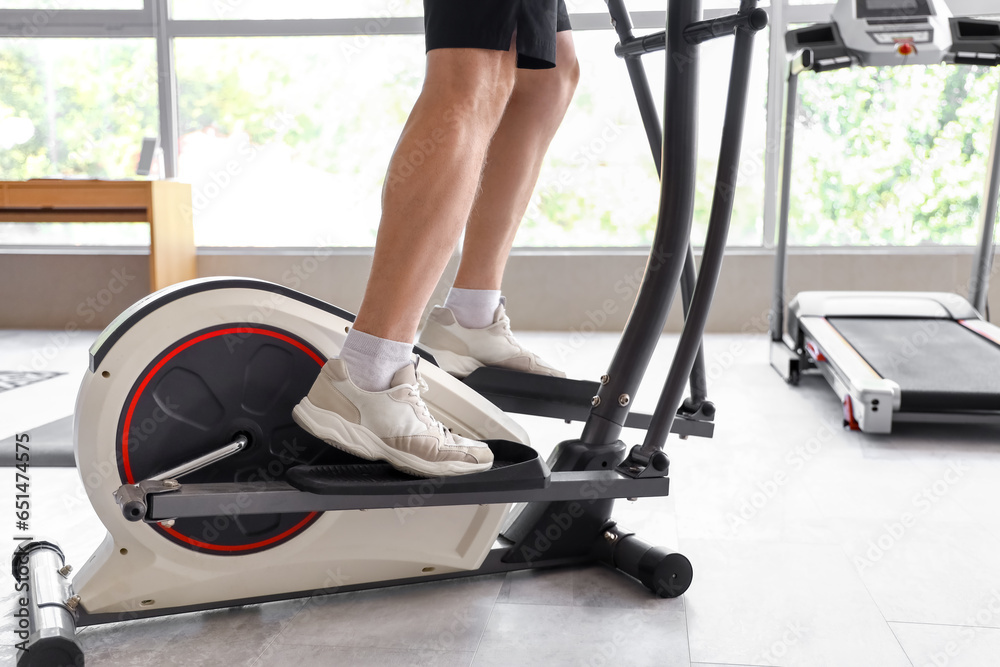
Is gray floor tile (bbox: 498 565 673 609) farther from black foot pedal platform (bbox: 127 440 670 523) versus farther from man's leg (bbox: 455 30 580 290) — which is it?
man's leg (bbox: 455 30 580 290)

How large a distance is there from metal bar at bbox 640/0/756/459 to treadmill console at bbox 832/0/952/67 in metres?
2.07

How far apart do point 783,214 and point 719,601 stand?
2.40 meters

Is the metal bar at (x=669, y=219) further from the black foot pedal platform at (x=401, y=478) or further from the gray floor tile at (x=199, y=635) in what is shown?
the gray floor tile at (x=199, y=635)

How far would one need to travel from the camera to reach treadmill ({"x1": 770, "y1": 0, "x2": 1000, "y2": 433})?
2.29m

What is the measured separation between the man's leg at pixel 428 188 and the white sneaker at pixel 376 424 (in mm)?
79

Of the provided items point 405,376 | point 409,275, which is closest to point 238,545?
point 405,376

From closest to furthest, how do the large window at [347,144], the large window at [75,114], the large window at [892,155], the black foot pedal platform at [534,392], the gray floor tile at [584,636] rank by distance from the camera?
the gray floor tile at [584,636] → the black foot pedal platform at [534,392] → the large window at [892,155] → the large window at [347,144] → the large window at [75,114]

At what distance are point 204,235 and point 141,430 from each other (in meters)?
4.03

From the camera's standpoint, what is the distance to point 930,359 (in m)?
2.66

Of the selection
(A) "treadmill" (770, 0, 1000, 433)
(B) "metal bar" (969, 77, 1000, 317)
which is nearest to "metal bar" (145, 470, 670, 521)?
(A) "treadmill" (770, 0, 1000, 433)

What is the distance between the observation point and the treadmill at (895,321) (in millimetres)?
2295

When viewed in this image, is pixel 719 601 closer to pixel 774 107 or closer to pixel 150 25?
pixel 774 107

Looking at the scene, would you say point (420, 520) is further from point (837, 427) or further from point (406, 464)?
point (837, 427)

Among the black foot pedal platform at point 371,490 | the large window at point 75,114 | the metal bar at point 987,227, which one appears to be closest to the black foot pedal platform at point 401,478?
the black foot pedal platform at point 371,490
